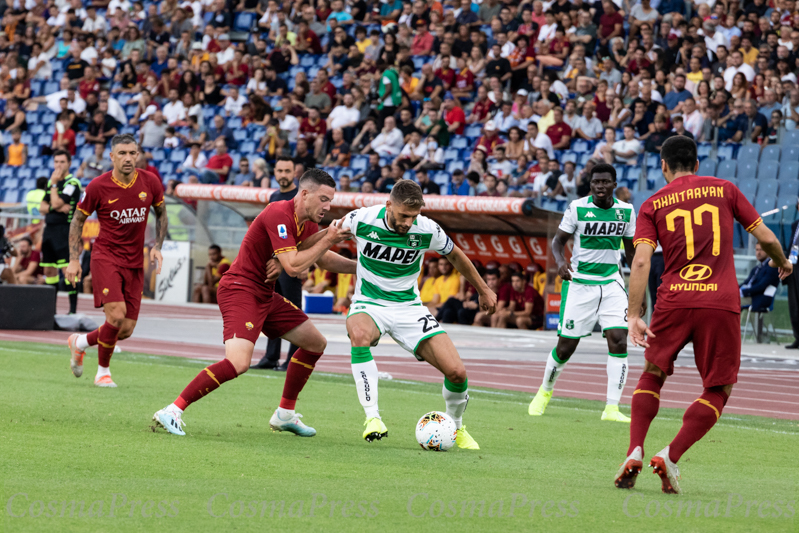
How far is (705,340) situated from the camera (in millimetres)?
6059

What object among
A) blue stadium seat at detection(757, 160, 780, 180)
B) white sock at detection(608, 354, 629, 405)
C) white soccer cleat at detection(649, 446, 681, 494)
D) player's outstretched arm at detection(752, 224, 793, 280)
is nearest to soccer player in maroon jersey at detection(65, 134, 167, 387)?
white sock at detection(608, 354, 629, 405)

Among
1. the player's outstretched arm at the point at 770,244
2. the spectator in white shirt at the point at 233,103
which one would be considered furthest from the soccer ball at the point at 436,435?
the spectator in white shirt at the point at 233,103

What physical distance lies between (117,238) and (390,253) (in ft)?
12.7

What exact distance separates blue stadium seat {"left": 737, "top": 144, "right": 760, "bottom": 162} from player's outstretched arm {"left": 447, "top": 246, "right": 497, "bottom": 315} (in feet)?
44.7

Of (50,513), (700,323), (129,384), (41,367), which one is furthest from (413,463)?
(41,367)

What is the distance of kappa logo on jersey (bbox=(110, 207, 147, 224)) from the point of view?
10328 millimetres

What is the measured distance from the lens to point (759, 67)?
20625 mm

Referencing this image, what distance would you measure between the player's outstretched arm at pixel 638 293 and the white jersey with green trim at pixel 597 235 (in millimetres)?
3976

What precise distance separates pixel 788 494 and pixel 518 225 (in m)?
15.3

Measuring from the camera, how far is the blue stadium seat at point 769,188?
19.2 m

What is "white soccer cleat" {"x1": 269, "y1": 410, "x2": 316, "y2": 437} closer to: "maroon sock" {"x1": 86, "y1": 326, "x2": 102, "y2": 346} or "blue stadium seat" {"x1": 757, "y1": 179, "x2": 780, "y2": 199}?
"maroon sock" {"x1": 86, "y1": 326, "x2": 102, "y2": 346}

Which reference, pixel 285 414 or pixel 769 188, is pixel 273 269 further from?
pixel 769 188

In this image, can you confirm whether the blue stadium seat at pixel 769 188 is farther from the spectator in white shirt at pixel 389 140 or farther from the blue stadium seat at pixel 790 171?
the spectator in white shirt at pixel 389 140

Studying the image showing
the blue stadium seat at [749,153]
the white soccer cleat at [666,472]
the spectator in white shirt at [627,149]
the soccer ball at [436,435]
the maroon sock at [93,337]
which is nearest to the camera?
the white soccer cleat at [666,472]
